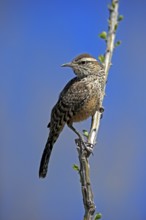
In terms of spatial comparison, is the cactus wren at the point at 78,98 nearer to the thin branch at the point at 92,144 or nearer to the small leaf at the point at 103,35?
the thin branch at the point at 92,144

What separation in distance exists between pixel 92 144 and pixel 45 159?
973 millimetres

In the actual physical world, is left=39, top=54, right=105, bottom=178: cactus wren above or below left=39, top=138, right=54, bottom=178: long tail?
above

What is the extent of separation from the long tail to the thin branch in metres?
0.62

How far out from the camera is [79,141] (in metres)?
2.45

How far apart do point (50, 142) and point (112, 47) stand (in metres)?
1.10

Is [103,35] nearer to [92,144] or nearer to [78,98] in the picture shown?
[92,144]

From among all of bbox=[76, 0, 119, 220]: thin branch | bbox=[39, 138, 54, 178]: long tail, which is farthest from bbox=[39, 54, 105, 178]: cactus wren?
bbox=[76, 0, 119, 220]: thin branch

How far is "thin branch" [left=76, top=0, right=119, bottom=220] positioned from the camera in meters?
1.92

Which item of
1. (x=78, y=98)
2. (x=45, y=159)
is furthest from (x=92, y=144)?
(x=78, y=98)

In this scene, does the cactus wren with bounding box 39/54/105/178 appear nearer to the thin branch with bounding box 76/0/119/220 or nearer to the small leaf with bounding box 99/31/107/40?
the thin branch with bounding box 76/0/119/220

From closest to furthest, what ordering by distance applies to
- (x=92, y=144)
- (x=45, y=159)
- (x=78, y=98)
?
(x=92, y=144)
(x=45, y=159)
(x=78, y=98)

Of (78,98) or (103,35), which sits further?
(78,98)

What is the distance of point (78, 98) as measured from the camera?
345 centimetres

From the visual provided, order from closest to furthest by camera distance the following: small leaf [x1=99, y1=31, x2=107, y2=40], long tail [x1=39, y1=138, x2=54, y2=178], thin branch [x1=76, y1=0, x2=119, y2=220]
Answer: thin branch [x1=76, y1=0, x2=119, y2=220]
small leaf [x1=99, y1=31, x2=107, y2=40]
long tail [x1=39, y1=138, x2=54, y2=178]
